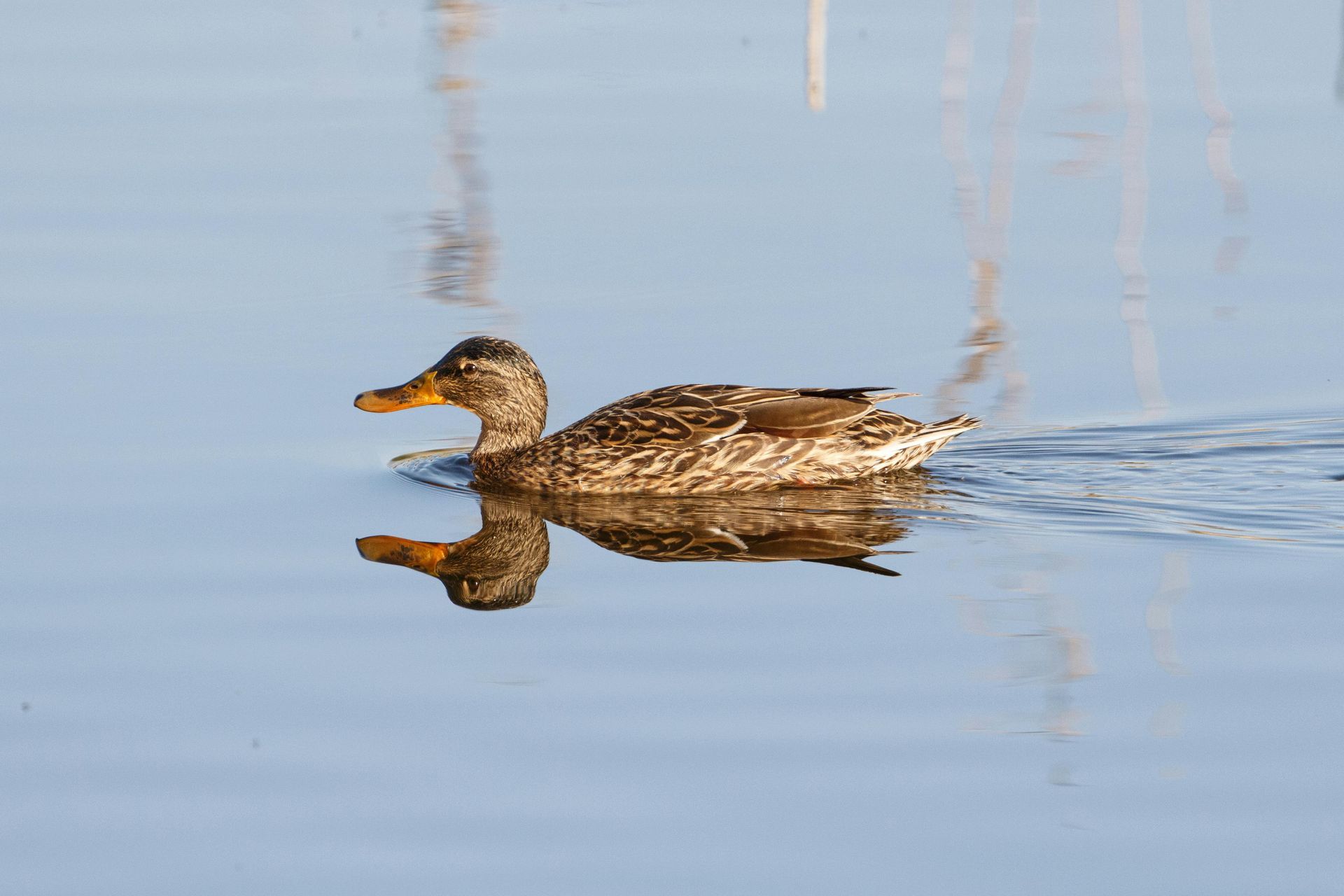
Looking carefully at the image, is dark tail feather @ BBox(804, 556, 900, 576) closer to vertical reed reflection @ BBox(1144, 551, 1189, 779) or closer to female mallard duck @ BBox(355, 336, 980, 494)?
vertical reed reflection @ BBox(1144, 551, 1189, 779)

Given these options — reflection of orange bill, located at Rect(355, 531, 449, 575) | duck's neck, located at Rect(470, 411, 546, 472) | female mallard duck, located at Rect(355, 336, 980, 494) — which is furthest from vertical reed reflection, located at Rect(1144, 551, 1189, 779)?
duck's neck, located at Rect(470, 411, 546, 472)

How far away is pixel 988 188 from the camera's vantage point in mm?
13141

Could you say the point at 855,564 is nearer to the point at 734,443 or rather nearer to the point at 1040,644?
the point at 1040,644

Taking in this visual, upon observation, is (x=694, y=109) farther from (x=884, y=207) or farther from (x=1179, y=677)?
(x=1179, y=677)

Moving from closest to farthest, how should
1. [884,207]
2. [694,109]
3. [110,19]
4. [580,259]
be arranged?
[580,259]
[884,207]
[694,109]
[110,19]

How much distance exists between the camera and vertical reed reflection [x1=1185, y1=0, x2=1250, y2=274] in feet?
39.4

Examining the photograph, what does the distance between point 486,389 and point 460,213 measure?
366 centimetres

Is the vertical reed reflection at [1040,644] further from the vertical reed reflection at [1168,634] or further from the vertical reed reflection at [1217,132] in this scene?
the vertical reed reflection at [1217,132]

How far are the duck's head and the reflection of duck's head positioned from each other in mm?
1010

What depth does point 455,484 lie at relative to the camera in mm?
9328

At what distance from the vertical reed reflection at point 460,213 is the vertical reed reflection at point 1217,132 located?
4.16 m

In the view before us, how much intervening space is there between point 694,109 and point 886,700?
9.36 metres

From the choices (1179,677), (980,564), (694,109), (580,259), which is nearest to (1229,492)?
(980,564)

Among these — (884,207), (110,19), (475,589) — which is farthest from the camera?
(110,19)
